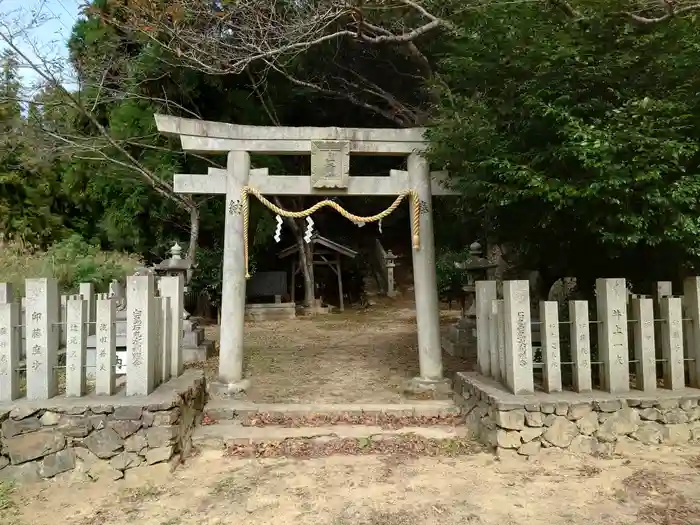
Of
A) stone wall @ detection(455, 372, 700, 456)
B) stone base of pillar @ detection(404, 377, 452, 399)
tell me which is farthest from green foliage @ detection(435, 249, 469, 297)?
stone wall @ detection(455, 372, 700, 456)

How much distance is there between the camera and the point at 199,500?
13.2ft

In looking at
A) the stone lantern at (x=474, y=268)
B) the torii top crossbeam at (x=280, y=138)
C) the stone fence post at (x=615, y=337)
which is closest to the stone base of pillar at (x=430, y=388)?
the stone fence post at (x=615, y=337)

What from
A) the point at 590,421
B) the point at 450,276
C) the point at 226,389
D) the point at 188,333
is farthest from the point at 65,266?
the point at 590,421

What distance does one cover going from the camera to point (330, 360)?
8.97 metres

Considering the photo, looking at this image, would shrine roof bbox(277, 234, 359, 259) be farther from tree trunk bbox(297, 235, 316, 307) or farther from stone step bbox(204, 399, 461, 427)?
stone step bbox(204, 399, 461, 427)

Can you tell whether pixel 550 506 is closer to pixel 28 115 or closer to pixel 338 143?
pixel 338 143

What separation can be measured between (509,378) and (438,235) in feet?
23.5

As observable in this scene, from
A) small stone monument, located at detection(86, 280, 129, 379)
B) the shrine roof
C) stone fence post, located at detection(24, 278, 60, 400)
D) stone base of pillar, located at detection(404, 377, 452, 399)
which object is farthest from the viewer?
the shrine roof

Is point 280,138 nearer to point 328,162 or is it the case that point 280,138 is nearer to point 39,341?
point 328,162

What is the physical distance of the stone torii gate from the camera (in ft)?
21.1

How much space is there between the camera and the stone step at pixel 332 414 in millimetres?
5613

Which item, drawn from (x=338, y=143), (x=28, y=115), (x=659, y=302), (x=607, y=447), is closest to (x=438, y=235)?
(x=338, y=143)

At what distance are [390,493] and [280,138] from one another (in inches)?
173

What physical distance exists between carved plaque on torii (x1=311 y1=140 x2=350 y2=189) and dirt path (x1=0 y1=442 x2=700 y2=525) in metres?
3.35
